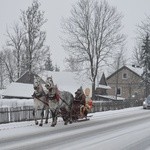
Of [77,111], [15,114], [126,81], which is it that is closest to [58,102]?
[77,111]

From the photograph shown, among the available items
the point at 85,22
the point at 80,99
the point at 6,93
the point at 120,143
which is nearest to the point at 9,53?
the point at 6,93

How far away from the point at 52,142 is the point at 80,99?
32.1 ft

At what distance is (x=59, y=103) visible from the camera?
21953 millimetres

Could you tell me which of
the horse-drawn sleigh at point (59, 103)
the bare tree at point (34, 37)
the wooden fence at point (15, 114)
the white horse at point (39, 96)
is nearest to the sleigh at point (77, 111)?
the horse-drawn sleigh at point (59, 103)

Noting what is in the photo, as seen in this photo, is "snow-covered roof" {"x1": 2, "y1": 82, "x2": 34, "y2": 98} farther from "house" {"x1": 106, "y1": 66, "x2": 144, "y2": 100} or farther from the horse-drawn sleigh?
the horse-drawn sleigh

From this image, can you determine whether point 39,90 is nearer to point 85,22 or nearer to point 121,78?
point 85,22

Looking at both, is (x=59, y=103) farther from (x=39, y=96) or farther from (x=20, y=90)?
(x=20, y=90)

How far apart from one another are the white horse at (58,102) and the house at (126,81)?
64.7 metres

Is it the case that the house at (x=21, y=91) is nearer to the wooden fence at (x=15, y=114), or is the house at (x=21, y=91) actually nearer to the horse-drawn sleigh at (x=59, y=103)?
the wooden fence at (x=15, y=114)

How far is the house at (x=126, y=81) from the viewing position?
89.9m

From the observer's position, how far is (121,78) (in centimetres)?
9494

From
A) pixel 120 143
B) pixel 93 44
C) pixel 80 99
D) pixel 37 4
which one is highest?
pixel 37 4

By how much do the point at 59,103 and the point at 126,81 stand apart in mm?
73763

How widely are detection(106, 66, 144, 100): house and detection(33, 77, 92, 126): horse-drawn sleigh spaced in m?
63.1
